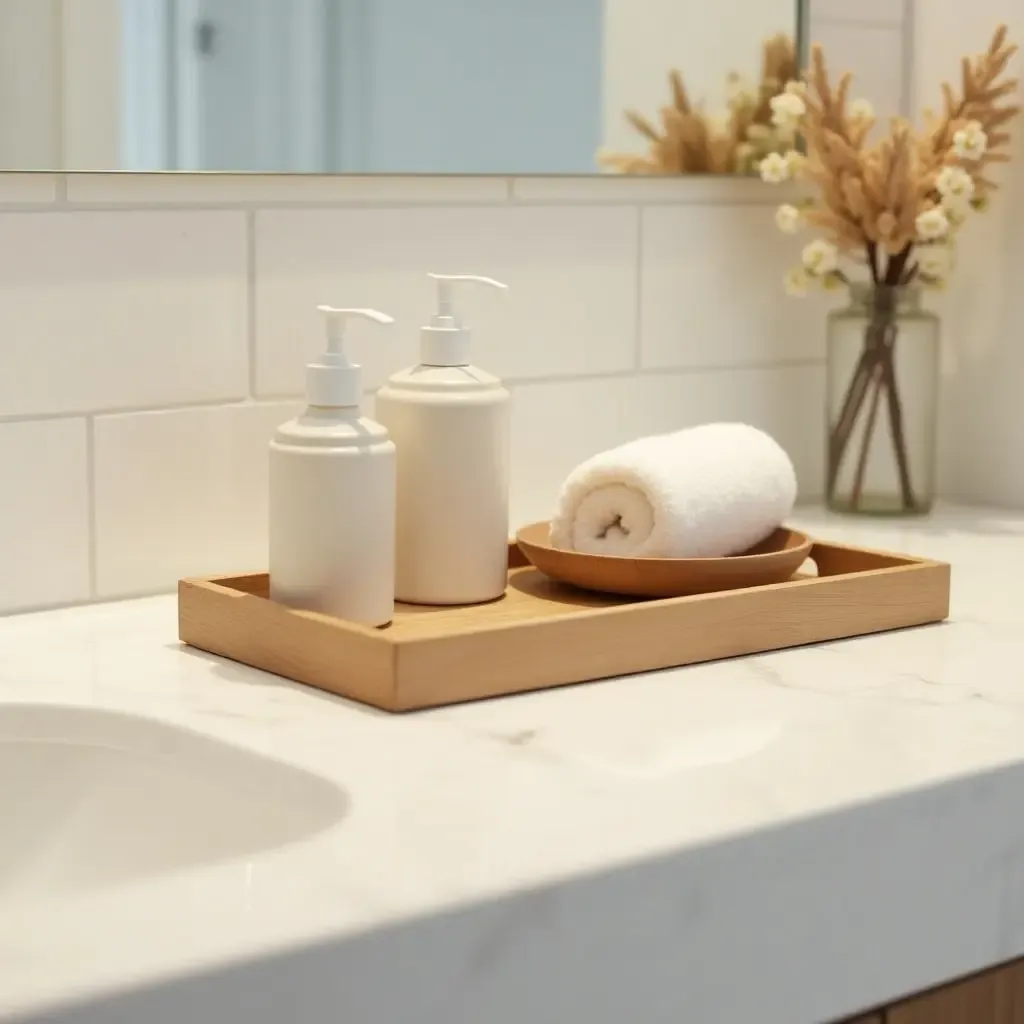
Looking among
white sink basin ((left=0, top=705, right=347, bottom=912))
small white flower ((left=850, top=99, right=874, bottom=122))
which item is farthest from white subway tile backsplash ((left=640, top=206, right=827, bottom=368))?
white sink basin ((left=0, top=705, right=347, bottom=912))

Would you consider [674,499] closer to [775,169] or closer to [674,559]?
[674,559]

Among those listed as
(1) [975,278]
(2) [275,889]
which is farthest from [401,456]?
(1) [975,278]

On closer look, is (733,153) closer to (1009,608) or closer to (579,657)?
(1009,608)

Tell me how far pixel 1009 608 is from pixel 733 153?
1.59 ft

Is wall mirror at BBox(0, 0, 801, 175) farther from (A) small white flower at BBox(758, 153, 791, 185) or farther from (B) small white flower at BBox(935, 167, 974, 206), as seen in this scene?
(B) small white flower at BBox(935, 167, 974, 206)

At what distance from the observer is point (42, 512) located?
104 cm

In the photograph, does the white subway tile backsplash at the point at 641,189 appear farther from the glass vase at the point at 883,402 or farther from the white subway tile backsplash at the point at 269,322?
the glass vase at the point at 883,402

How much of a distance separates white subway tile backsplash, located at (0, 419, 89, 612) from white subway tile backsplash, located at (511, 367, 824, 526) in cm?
34

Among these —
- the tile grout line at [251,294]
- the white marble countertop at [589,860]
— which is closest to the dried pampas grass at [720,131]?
the tile grout line at [251,294]

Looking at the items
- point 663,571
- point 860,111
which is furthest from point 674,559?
point 860,111

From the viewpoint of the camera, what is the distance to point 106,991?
0.51m

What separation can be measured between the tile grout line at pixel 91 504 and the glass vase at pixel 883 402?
2.01 feet

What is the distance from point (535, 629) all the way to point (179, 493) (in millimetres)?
333

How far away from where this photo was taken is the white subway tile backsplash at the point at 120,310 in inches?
39.9
